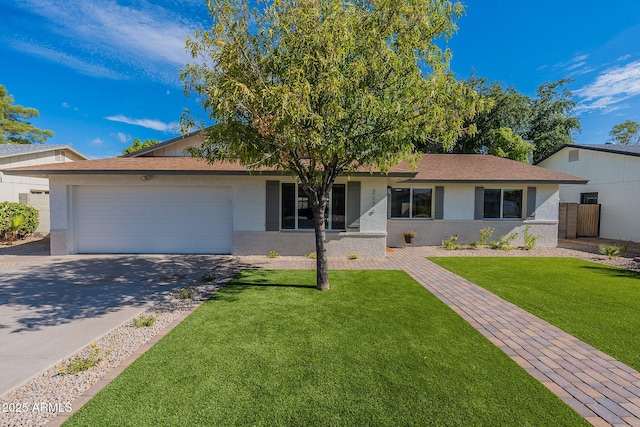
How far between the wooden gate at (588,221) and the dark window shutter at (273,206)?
16337 millimetres

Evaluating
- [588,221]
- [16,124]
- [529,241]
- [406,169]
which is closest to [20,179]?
[406,169]

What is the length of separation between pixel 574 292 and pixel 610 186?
12.9m

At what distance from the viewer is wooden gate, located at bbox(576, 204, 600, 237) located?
1512cm

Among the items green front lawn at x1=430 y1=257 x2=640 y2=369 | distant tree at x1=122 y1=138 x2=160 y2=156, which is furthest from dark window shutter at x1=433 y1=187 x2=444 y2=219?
distant tree at x1=122 y1=138 x2=160 y2=156

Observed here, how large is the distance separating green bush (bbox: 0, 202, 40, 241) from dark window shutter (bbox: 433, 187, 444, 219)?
1861cm

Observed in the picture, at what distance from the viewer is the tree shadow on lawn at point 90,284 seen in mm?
5031

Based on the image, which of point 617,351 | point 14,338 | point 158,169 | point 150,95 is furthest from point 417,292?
point 150,95

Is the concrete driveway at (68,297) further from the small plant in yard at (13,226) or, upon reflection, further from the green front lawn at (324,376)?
the small plant in yard at (13,226)

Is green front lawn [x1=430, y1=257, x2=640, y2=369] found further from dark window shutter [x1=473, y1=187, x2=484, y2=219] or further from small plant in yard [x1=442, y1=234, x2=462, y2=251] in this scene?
dark window shutter [x1=473, y1=187, x2=484, y2=219]

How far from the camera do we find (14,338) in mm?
4090

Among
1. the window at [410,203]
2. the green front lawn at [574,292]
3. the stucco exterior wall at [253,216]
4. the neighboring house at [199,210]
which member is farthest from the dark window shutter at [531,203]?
the stucco exterior wall at [253,216]

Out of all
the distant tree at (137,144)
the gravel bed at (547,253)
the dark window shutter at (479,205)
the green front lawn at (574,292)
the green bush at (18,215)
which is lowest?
the green front lawn at (574,292)

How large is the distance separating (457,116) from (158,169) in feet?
30.1

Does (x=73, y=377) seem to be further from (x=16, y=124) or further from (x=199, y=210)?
(x=16, y=124)
